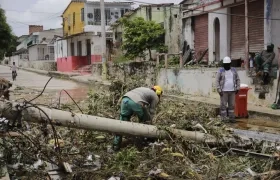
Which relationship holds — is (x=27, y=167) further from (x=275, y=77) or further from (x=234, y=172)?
(x=275, y=77)

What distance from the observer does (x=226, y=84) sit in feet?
37.8

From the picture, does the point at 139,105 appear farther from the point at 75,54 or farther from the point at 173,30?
the point at 75,54

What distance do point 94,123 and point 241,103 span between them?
6.40 m

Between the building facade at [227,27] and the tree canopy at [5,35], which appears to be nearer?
the building facade at [227,27]

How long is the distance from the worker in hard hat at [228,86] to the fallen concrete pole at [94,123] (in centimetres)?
389

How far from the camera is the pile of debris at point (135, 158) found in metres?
6.27

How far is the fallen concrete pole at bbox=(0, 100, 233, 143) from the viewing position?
6.36 metres

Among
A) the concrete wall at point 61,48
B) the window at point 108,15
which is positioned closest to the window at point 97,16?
the window at point 108,15

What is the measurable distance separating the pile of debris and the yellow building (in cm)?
3752

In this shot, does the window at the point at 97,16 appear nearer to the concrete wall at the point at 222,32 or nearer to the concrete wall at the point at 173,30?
the concrete wall at the point at 173,30

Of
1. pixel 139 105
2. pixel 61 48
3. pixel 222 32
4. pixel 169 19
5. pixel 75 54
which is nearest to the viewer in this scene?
pixel 139 105

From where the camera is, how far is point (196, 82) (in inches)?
686

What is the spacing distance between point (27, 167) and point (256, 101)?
9.34m

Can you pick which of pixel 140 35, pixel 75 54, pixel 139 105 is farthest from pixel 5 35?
pixel 139 105
